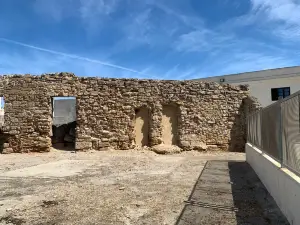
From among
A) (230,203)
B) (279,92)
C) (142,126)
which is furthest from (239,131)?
(279,92)

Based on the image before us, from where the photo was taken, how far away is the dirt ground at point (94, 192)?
4.13 metres

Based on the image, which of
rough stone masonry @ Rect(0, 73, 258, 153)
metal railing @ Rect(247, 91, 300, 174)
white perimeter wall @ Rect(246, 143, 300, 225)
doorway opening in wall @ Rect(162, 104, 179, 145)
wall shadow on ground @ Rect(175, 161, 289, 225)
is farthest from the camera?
doorway opening in wall @ Rect(162, 104, 179, 145)

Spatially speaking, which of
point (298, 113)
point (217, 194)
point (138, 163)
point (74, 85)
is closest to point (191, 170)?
point (138, 163)

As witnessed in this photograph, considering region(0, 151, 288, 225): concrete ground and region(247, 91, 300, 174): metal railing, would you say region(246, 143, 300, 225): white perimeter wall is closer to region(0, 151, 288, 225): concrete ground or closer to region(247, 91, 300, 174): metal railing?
region(247, 91, 300, 174): metal railing

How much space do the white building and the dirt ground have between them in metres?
20.4

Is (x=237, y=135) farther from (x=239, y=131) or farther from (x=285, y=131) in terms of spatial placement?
(x=285, y=131)

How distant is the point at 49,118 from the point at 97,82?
7.98 ft

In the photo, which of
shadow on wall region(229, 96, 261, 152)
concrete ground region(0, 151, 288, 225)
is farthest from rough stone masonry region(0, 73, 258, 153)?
concrete ground region(0, 151, 288, 225)

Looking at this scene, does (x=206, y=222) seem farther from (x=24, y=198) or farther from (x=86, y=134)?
(x=86, y=134)

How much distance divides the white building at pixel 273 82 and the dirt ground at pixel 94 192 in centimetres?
2043

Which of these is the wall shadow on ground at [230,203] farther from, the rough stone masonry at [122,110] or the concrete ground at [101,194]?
the rough stone masonry at [122,110]

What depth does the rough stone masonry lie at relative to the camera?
1218 centimetres

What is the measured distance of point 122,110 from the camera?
12.7 metres

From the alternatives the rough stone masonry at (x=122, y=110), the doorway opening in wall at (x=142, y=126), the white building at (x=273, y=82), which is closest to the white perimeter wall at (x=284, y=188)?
the rough stone masonry at (x=122, y=110)
